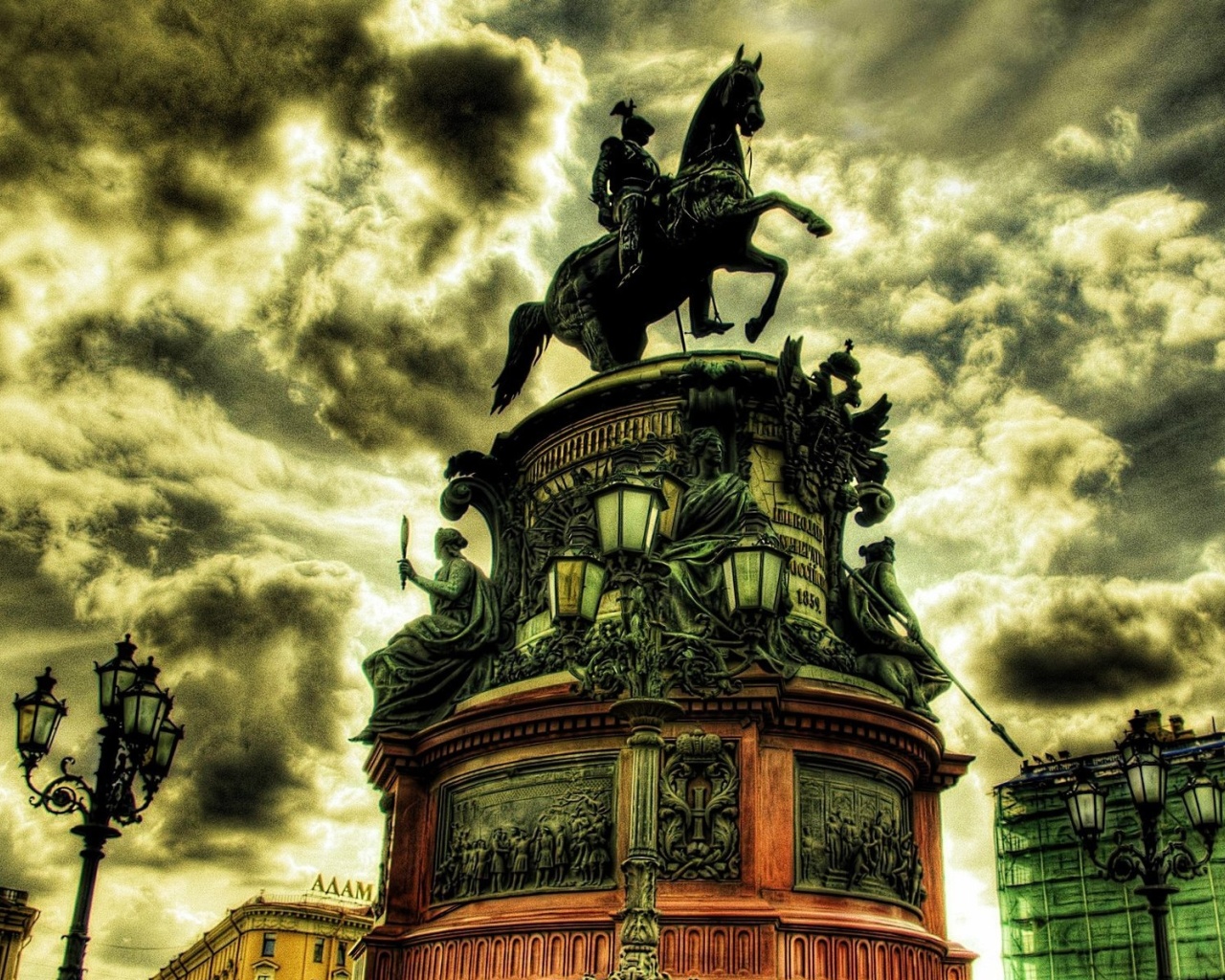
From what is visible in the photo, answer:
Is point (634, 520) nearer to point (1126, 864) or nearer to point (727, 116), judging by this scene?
point (1126, 864)

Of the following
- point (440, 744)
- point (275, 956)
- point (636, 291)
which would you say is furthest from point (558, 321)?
point (275, 956)

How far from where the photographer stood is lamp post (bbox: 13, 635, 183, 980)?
11.2 meters

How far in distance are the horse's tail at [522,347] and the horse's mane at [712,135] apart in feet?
12.4

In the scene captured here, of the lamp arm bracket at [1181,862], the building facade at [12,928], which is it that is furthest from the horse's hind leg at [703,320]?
the building facade at [12,928]

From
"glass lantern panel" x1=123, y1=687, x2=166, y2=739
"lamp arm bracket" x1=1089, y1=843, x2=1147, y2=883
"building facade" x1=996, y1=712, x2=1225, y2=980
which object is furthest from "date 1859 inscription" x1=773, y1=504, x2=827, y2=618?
"building facade" x1=996, y1=712, x2=1225, y2=980

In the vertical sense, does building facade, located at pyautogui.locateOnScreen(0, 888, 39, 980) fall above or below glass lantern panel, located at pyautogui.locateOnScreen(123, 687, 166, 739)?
above

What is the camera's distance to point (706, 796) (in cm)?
1481

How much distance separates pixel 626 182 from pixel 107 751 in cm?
1386

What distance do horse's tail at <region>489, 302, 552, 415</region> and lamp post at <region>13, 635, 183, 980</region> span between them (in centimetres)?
1210

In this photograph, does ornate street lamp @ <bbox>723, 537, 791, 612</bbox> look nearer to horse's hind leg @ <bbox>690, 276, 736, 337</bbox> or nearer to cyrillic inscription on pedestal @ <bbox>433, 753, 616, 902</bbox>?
cyrillic inscription on pedestal @ <bbox>433, 753, 616, 902</bbox>

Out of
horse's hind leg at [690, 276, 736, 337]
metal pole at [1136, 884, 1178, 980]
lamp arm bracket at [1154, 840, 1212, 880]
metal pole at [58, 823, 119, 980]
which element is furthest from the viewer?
horse's hind leg at [690, 276, 736, 337]

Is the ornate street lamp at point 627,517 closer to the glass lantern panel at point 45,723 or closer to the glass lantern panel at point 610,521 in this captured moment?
the glass lantern panel at point 610,521

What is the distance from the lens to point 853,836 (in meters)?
15.2

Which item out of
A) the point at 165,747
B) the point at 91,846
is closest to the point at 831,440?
the point at 165,747
